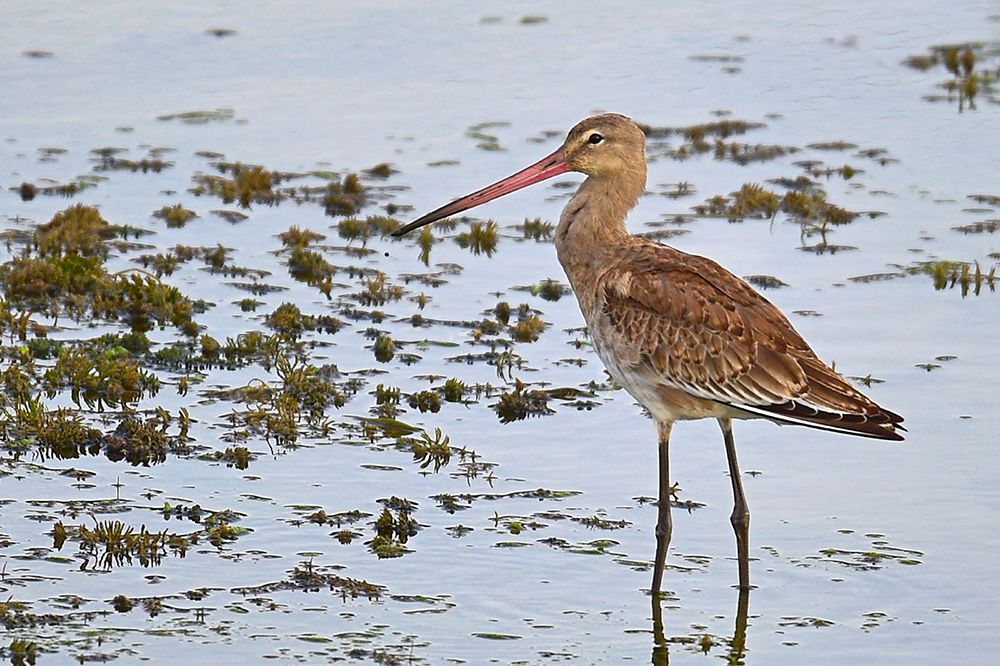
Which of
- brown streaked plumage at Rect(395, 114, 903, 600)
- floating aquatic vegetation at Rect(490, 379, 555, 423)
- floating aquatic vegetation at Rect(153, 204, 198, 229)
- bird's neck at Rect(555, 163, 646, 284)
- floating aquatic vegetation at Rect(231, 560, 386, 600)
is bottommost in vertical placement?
floating aquatic vegetation at Rect(231, 560, 386, 600)

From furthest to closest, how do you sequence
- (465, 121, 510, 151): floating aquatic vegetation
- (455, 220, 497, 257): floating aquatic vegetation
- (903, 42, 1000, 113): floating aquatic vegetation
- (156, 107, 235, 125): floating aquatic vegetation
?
1. (903, 42, 1000, 113): floating aquatic vegetation
2. (156, 107, 235, 125): floating aquatic vegetation
3. (465, 121, 510, 151): floating aquatic vegetation
4. (455, 220, 497, 257): floating aquatic vegetation

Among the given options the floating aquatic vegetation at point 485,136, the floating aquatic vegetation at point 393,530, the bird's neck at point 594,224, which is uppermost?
the floating aquatic vegetation at point 485,136

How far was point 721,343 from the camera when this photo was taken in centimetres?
725

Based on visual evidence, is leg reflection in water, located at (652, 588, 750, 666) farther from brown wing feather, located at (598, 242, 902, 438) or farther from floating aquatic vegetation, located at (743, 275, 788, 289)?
floating aquatic vegetation, located at (743, 275, 788, 289)

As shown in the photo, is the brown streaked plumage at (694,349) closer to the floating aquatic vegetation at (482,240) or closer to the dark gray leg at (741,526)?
the dark gray leg at (741,526)

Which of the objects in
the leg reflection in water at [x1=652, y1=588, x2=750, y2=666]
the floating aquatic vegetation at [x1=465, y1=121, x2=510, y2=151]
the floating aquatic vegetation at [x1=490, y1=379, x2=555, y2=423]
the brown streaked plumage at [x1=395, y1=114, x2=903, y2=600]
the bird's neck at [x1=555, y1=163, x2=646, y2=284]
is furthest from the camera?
the floating aquatic vegetation at [x1=465, y1=121, x2=510, y2=151]

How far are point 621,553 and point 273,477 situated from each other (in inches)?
64.7

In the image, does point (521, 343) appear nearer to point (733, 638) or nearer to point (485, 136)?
point (733, 638)

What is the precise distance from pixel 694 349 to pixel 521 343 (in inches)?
113

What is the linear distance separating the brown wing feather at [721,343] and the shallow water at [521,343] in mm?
822

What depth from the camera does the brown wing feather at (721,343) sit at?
7004 mm

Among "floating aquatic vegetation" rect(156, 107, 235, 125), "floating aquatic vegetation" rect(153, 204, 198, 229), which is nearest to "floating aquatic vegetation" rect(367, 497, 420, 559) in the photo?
"floating aquatic vegetation" rect(153, 204, 198, 229)

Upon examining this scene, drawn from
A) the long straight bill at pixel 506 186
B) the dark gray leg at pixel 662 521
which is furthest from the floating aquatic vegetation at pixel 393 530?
the long straight bill at pixel 506 186

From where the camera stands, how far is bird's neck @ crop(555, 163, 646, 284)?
7.82 m
